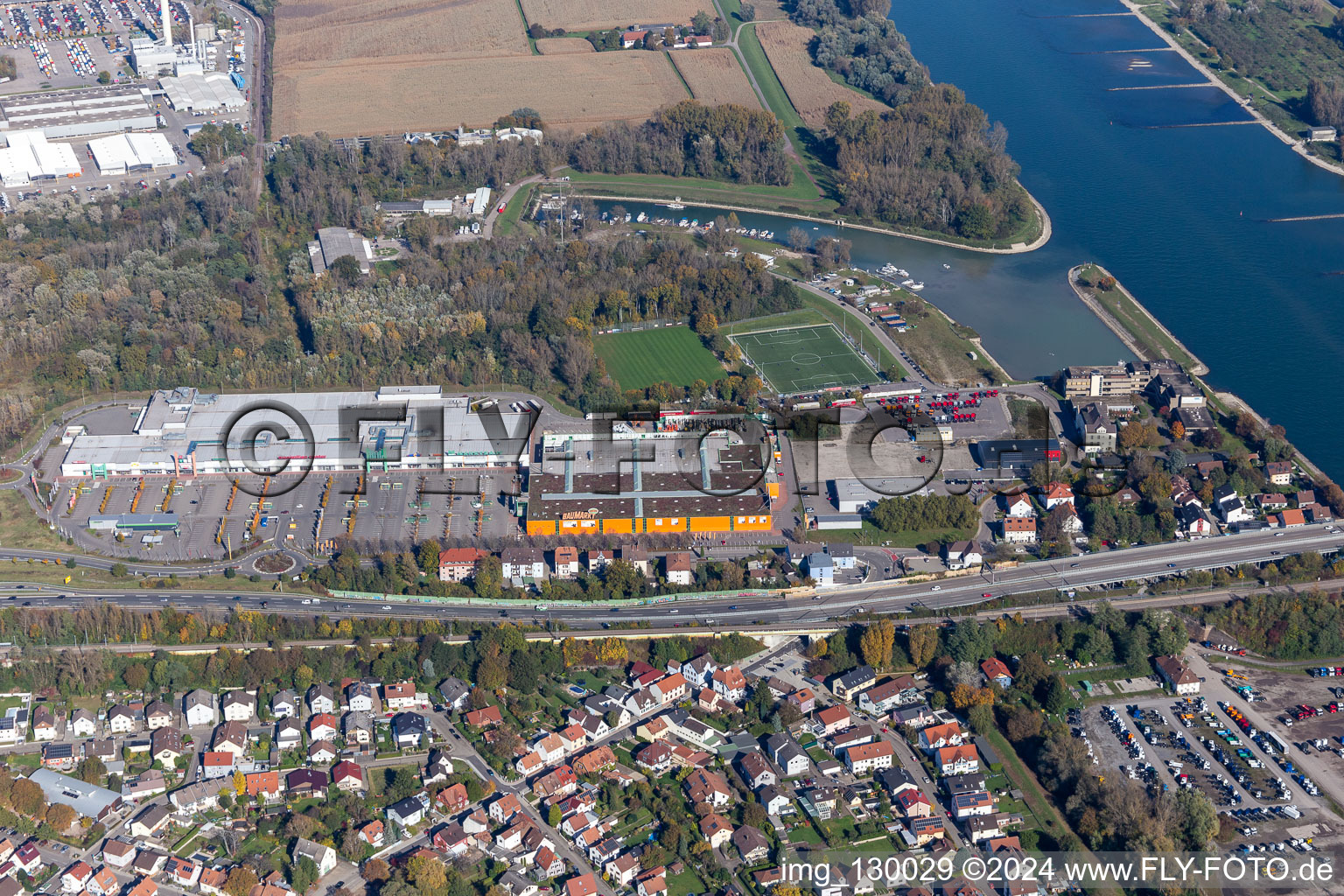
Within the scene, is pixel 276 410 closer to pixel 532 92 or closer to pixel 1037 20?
pixel 532 92

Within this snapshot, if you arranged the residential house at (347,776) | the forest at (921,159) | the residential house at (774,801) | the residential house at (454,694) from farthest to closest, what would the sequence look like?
the forest at (921,159) → the residential house at (454,694) → the residential house at (347,776) → the residential house at (774,801)

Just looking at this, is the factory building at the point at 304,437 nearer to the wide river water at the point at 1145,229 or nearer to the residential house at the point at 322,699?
the residential house at the point at 322,699

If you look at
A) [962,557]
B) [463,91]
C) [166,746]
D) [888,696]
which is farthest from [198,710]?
[463,91]

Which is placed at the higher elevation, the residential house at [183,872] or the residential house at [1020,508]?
the residential house at [1020,508]

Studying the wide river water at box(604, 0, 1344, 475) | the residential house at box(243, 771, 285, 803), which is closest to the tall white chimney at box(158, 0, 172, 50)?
the wide river water at box(604, 0, 1344, 475)

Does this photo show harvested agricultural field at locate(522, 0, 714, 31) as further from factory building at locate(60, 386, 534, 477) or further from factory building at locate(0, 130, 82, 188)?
factory building at locate(60, 386, 534, 477)

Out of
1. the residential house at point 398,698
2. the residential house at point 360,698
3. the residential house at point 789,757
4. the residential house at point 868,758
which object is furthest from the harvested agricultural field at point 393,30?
the residential house at point 868,758

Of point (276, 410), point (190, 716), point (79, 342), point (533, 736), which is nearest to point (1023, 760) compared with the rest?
Result: point (533, 736)
